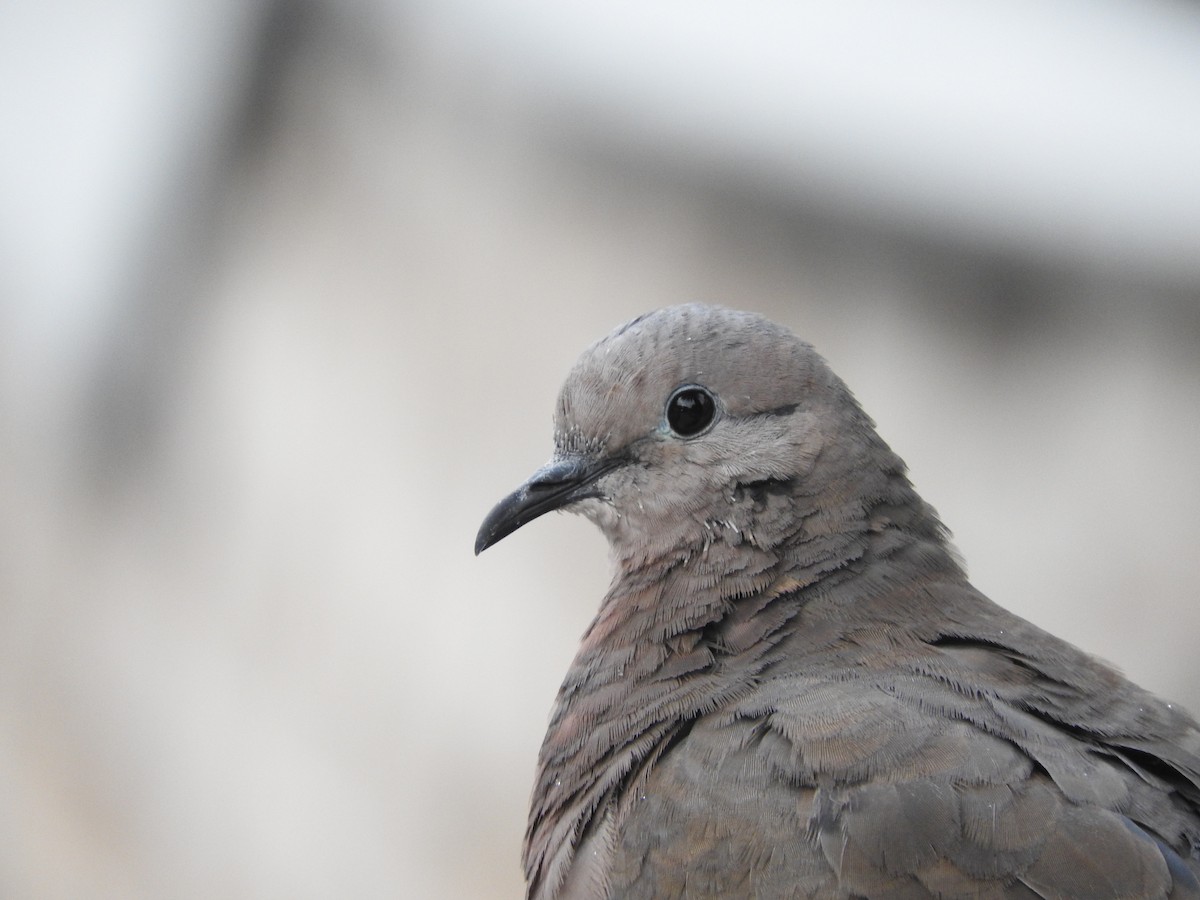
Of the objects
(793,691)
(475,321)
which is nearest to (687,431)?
(793,691)

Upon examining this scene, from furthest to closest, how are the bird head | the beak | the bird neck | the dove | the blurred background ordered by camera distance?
the blurred background → the beak → the bird head → the bird neck → the dove

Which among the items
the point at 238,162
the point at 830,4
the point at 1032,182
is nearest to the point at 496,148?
the point at 238,162

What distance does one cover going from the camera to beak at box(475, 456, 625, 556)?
7.72ft

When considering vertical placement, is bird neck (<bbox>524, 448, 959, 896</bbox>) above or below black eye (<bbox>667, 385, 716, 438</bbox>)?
below

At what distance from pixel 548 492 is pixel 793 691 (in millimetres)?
690

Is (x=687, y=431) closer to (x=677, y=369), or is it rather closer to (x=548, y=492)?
(x=677, y=369)

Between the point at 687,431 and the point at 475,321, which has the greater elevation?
the point at 475,321

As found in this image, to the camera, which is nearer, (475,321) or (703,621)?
(703,621)

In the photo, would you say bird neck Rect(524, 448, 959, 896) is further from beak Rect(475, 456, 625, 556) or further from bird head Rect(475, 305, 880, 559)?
beak Rect(475, 456, 625, 556)

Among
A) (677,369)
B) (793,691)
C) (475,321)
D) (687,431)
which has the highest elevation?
(475,321)

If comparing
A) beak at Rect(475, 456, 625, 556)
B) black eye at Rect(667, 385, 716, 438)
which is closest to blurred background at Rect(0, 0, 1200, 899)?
beak at Rect(475, 456, 625, 556)

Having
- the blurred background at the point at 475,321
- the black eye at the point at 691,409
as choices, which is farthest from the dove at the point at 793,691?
the blurred background at the point at 475,321

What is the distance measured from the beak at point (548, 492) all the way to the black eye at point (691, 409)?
139mm

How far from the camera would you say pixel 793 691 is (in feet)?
6.13
